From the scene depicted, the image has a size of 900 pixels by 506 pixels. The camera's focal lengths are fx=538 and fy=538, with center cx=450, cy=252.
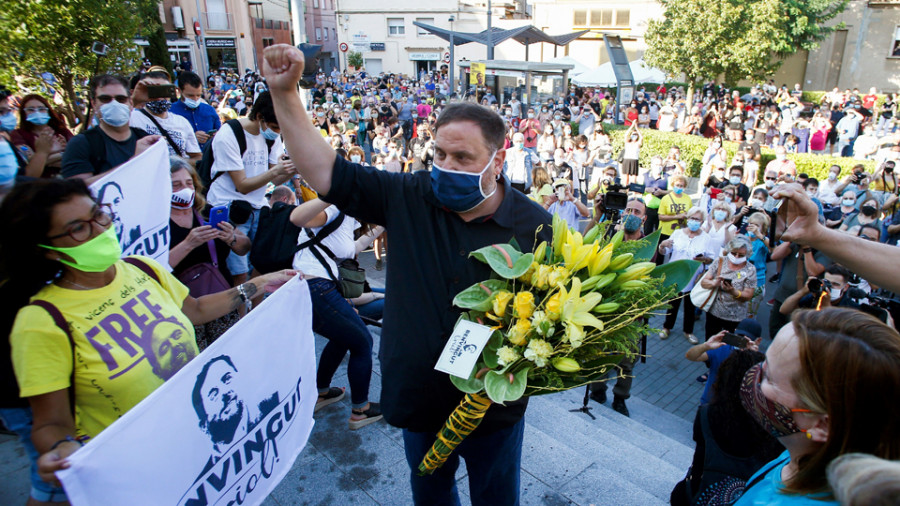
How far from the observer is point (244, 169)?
430 cm

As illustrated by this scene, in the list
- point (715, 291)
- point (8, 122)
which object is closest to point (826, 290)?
point (715, 291)

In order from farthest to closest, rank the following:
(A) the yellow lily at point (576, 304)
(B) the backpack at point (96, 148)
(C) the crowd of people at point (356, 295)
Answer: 1. (B) the backpack at point (96, 148)
2. (A) the yellow lily at point (576, 304)
3. (C) the crowd of people at point (356, 295)

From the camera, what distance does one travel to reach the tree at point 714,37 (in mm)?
20875

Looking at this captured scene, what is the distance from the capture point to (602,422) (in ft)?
15.9

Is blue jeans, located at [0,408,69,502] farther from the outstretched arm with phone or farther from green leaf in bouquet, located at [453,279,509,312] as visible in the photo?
the outstretched arm with phone

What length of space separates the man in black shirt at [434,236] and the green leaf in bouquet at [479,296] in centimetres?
10

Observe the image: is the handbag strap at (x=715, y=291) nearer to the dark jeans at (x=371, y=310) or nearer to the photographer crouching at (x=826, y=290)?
the photographer crouching at (x=826, y=290)

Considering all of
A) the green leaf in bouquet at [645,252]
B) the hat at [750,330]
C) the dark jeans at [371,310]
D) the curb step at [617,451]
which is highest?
the green leaf in bouquet at [645,252]

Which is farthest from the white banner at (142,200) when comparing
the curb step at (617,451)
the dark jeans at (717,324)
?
the dark jeans at (717,324)

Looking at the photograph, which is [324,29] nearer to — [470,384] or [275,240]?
[275,240]

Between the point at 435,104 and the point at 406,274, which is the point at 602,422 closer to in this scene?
the point at 406,274

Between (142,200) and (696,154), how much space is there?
49.1 ft

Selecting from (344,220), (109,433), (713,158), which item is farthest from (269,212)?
(713,158)

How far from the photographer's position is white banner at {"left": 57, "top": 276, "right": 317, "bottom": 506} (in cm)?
165
